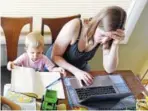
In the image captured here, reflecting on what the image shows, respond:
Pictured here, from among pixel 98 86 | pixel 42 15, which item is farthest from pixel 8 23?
pixel 98 86

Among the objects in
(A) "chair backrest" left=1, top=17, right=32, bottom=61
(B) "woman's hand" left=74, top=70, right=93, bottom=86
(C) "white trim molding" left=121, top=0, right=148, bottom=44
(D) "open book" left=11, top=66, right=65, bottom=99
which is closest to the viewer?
(D) "open book" left=11, top=66, right=65, bottom=99

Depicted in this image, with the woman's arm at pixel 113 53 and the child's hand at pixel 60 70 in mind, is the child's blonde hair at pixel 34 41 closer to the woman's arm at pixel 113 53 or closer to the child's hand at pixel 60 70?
the child's hand at pixel 60 70

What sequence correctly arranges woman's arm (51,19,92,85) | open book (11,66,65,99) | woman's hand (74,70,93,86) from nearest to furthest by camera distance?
open book (11,66,65,99), woman's hand (74,70,93,86), woman's arm (51,19,92,85)

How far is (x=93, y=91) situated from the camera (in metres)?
1.39

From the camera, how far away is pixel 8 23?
193 centimetres

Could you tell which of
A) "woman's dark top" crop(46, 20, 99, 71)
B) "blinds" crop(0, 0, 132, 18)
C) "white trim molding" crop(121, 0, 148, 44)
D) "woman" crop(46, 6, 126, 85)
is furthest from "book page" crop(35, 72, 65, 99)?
"white trim molding" crop(121, 0, 148, 44)

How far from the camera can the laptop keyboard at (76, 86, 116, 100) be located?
1.36 meters

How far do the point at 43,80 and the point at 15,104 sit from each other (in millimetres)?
255

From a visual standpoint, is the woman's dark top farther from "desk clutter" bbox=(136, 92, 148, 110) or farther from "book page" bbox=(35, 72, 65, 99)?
"desk clutter" bbox=(136, 92, 148, 110)

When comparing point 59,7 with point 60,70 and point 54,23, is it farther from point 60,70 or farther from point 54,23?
point 60,70

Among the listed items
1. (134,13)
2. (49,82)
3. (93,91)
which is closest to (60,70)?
(49,82)

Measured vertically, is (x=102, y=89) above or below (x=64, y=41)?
below

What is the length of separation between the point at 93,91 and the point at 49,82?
0.22 meters

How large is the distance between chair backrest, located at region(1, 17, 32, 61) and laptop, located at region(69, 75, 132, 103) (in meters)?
0.67
